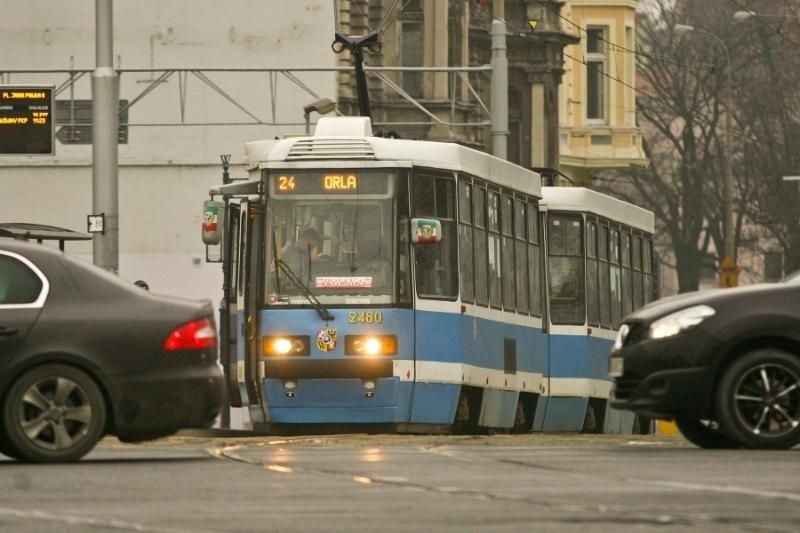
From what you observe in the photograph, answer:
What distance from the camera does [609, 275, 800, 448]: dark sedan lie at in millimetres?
16234

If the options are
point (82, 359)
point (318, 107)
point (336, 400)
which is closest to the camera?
point (82, 359)

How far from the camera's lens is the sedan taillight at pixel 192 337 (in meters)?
15.1

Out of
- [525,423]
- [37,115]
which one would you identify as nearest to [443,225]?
[525,423]

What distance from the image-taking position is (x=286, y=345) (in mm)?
23172

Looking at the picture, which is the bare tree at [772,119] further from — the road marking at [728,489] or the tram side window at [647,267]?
the road marking at [728,489]

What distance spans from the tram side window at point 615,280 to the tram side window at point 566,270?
1.86 metres

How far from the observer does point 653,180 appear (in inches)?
3086

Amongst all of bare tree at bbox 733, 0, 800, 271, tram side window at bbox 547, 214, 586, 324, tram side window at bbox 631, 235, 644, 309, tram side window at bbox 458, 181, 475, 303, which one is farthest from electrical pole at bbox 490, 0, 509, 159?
bare tree at bbox 733, 0, 800, 271

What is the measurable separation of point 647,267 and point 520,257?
7.64 m

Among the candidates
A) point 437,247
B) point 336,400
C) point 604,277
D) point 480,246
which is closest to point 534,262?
point 480,246

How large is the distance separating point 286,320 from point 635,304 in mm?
11171

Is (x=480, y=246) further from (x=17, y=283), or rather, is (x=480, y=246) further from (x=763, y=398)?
(x=17, y=283)

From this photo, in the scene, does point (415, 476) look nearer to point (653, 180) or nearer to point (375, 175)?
point (375, 175)

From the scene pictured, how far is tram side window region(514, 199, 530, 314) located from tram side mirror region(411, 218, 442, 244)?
390cm
